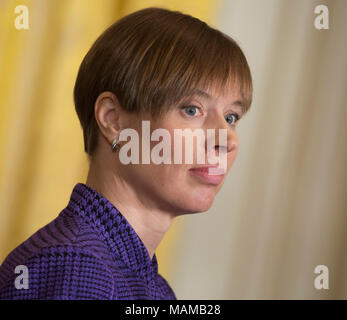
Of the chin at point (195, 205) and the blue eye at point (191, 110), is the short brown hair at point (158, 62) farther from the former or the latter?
the chin at point (195, 205)

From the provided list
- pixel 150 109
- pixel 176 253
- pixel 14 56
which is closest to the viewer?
pixel 150 109

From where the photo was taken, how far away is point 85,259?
31.3 inches

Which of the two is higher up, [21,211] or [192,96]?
[192,96]

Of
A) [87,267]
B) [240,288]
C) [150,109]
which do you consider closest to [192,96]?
[150,109]

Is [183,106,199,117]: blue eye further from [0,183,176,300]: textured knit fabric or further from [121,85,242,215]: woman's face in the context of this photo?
[0,183,176,300]: textured knit fabric

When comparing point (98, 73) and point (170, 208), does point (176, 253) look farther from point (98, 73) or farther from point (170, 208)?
point (98, 73)

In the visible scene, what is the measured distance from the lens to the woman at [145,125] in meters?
0.89

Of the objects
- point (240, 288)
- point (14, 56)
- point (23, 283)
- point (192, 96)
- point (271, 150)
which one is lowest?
point (240, 288)

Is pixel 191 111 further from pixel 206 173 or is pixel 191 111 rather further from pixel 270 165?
pixel 270 165

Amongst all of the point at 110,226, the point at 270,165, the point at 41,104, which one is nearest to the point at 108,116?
the point at 110,226

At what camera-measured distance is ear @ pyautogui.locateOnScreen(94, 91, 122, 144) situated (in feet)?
3.01

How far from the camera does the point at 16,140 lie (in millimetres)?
1287

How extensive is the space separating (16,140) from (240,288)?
0.58 metres

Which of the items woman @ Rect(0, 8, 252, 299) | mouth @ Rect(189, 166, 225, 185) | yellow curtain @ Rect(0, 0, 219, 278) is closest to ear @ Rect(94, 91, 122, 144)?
woman @ Rect(0, 8, 252, 299)
